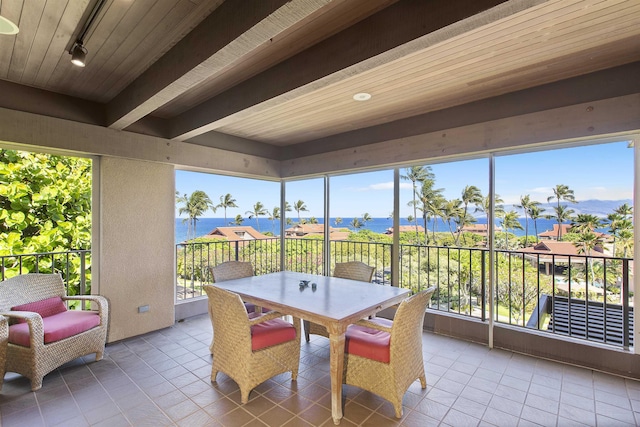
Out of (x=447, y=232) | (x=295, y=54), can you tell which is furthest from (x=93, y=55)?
(x=447, y=232)

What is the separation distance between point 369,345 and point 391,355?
0.19 meters

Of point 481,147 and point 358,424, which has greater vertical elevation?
point 481,147

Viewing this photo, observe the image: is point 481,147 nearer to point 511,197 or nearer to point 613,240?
point 511,197

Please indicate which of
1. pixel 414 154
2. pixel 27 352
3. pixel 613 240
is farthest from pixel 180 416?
pixel 613 240

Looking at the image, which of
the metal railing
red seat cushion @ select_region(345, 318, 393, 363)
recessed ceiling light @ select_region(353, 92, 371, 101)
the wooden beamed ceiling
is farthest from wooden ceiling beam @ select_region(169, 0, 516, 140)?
the metal railing

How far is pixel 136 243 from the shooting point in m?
3.70

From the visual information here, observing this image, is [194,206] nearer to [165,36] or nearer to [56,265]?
[56,265]

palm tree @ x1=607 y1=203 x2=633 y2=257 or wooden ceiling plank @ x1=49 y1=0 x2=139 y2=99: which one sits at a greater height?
wooden ceiling plank @ x1=49 y1=0 x2=139 y2=99

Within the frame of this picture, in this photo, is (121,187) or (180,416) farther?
(121,187)

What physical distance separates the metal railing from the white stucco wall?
558 millimetres

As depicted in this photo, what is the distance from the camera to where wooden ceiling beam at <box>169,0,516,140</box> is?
1504 millimetres

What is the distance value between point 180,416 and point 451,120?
153 inches

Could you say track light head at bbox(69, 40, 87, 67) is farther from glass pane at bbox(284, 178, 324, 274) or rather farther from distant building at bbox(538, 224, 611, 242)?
distant building at bbox(538, 224, 611, 242)

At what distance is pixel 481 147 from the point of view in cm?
333
